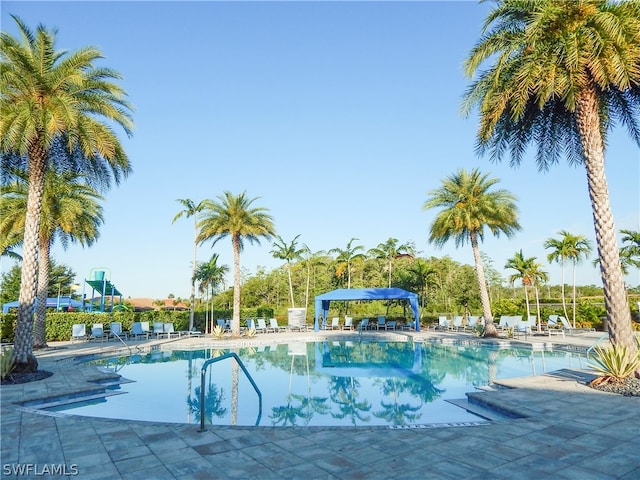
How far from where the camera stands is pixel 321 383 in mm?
11453

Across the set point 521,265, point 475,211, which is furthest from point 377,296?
point 521,265

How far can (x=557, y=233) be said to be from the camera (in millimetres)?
28547

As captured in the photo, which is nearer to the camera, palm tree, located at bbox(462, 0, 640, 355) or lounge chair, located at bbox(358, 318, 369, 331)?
palm tree, located at bbox(462, 0, 640, 355)

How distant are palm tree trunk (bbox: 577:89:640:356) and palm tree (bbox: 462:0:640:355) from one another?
0.7 inches

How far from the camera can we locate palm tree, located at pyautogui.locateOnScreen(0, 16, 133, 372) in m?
10.1

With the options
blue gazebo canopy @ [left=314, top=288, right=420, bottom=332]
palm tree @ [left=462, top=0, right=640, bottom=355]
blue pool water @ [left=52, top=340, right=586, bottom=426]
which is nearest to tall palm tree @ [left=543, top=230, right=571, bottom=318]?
blue gazebo canopy @ [left=314, top=288, right=420, bottom=332]

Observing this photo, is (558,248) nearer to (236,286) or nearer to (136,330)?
(236,286)

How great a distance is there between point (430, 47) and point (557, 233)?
67.7 ft

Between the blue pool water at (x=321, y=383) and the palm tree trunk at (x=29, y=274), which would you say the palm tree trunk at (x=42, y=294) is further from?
the palm tree trunk at (x=29, y=274)

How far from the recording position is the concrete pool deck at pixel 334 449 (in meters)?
4.16

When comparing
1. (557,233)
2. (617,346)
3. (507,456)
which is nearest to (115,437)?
(507,456)

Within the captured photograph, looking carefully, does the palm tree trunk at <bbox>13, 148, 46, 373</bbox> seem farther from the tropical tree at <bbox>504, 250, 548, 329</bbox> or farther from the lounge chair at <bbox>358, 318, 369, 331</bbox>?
the tropical tree at <bbox>504, 250, 548, 329</bbox>

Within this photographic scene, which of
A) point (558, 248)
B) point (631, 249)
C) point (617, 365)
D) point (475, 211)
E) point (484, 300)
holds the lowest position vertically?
point (617, 365)

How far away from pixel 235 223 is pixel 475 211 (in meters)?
13.1
